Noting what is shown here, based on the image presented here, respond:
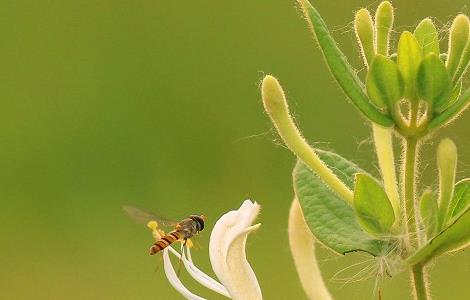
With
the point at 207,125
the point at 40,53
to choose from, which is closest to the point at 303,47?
the point at 207,125

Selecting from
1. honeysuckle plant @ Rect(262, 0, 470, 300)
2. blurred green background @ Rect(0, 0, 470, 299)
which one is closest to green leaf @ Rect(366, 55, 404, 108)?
honeysuckle plant @ Rect(262, 0, 470, 300)

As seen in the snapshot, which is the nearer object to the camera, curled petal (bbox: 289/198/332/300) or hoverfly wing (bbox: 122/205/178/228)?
curled petal (bbox: 289/198/332/300)

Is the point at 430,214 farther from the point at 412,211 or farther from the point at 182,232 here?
the point at 182,232

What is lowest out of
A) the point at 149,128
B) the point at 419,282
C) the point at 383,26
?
the point at 419,282

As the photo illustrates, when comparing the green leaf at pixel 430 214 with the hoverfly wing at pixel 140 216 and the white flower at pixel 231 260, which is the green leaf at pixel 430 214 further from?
the hoverfly wing at pixel 140 216

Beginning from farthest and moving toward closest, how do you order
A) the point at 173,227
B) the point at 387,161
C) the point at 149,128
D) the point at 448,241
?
the point at 149,128 < the point at 173,227 < the point at 387,161 < the point at 448,241

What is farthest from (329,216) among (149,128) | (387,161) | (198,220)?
(149,128)

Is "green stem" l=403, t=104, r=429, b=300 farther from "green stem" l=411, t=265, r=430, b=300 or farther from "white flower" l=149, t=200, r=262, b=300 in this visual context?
"white flower" l=149, t=200, r=262, b=300
